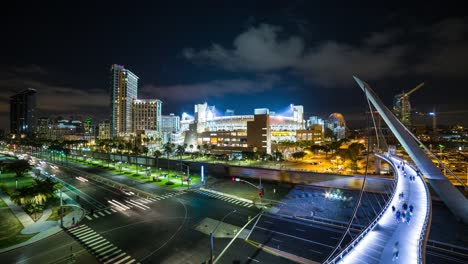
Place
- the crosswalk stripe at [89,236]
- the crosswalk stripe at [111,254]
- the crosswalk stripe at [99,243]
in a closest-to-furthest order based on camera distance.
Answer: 1. the crosswalk stripe at [111,254]
2. the crosswalk stripe at [99,243]
3. the crosswalk stripe at [89,236]

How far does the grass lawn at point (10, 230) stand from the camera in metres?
26.5

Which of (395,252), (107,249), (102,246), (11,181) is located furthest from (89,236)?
(11,181)

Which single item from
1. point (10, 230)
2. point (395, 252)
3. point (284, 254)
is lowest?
point (284, 254)

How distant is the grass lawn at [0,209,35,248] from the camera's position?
26486 millimetres

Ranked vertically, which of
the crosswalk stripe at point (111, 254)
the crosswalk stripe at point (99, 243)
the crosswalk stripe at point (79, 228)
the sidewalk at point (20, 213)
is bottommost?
the crosswalk stripe at point (111, 254)

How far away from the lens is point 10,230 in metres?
29.3

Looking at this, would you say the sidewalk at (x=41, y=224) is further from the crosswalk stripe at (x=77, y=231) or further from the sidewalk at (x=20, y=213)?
the crosswalk stripe at (x=77, y=231)

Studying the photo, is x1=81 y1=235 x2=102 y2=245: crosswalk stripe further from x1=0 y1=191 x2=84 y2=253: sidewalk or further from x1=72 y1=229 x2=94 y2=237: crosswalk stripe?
x1=0 y1=191 x2=84 y2=253: sidewalk

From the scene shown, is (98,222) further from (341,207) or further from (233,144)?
(233,144)

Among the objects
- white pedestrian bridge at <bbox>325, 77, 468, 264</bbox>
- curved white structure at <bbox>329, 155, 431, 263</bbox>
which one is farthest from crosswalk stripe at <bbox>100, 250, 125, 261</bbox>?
curved white structure at <bbox>329, 155, 431, 263</bbox>

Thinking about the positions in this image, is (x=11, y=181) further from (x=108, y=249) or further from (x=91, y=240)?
(x=108, y=249)

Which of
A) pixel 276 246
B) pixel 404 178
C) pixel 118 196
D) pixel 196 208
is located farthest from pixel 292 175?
pixel 118 196

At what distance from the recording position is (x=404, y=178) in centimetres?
3462

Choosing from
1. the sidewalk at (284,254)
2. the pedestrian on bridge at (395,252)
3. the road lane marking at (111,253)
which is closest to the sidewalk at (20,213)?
the road lane marking at (111,253)
